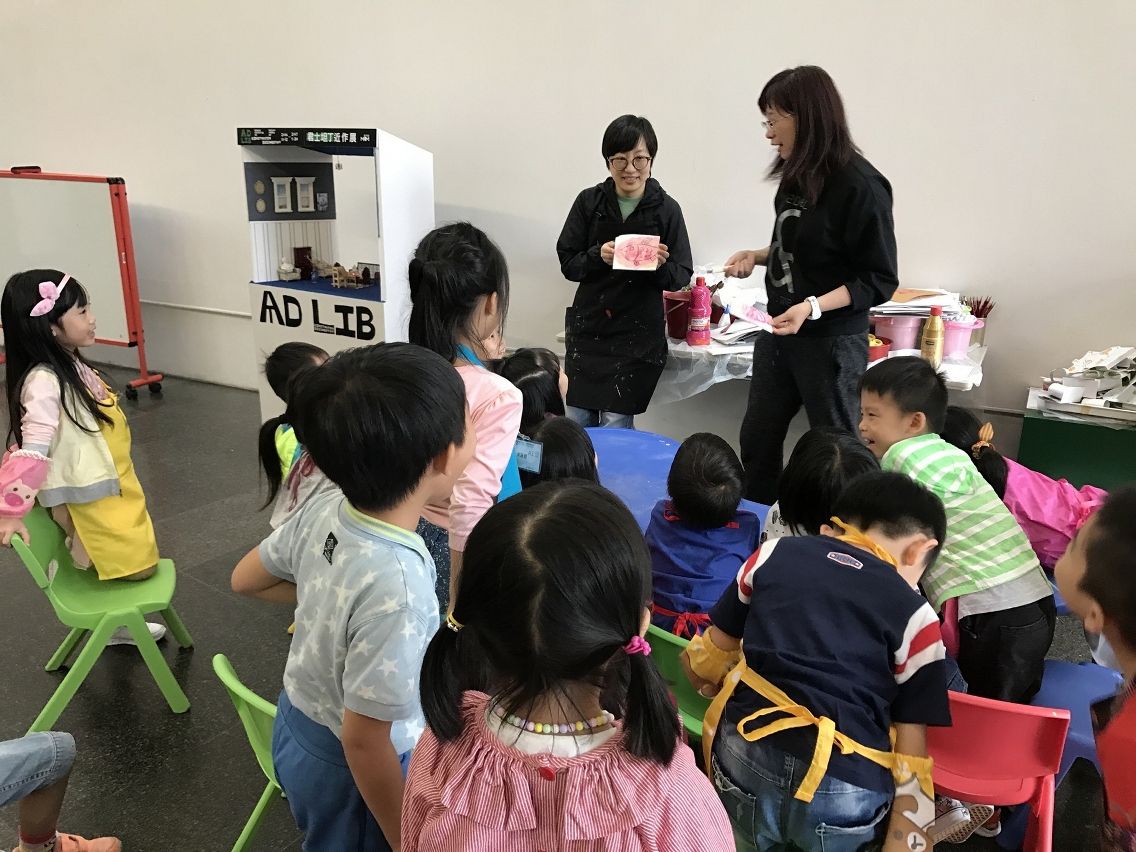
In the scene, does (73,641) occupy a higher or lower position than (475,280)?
lower

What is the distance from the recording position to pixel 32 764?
1.34 metres

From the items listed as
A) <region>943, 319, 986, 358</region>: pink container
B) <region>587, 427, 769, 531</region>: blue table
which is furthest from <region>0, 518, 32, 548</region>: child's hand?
<region>943, 319, 986, 358</region>: pink container

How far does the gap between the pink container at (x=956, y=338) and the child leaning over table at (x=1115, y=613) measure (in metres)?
2.00

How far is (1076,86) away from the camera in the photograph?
2814 mm

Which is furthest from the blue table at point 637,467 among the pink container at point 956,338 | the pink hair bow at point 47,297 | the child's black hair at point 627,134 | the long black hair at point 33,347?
the pink hair bow at point 47,297

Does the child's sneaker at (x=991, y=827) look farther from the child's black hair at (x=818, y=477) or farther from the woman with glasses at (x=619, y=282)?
the woman with glasses at (x=619, y=282)

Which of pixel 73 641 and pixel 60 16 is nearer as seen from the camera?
pixel 73 641

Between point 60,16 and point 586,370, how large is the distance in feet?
14.3

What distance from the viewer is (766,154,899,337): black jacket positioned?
223 cm

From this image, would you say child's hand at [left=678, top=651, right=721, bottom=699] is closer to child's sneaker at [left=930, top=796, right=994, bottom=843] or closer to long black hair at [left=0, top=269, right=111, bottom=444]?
child's sneaker at [left=930, top=796, right=994, bottom=843]

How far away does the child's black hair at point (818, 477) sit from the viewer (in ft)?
5.15

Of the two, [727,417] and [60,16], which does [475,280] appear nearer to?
[727,417]

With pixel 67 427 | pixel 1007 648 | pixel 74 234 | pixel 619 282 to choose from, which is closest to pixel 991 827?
pixel 1007 648

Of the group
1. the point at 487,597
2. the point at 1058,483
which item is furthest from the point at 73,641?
the point at 1058,483
